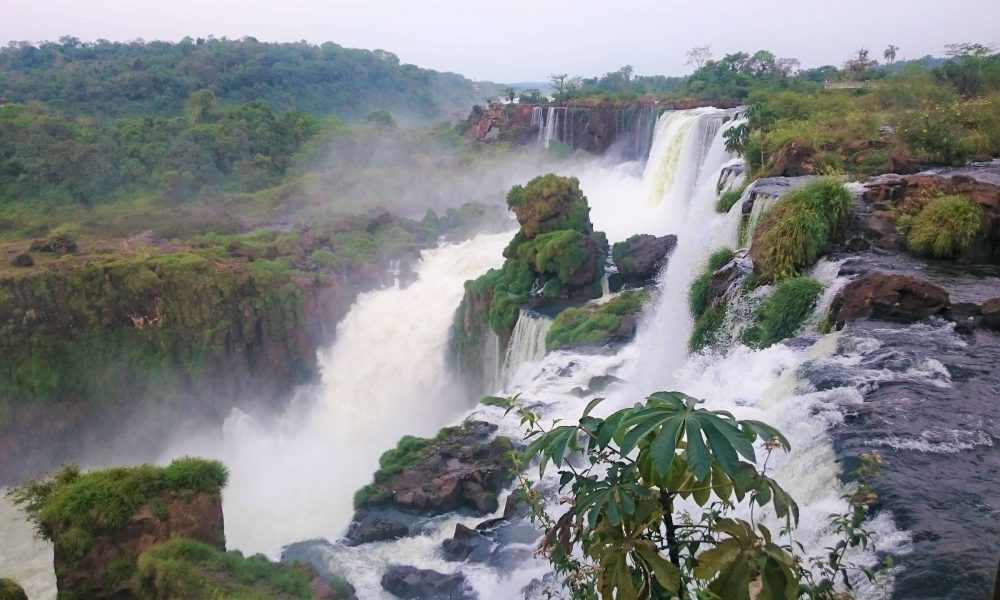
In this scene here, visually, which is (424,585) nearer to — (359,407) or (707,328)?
(707,328)

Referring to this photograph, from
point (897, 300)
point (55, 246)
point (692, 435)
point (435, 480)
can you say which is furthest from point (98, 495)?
point (55, 246)

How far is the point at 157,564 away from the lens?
850cm

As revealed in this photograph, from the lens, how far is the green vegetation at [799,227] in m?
9.69

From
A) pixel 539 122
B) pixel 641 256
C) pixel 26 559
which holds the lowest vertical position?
pixel 26 559

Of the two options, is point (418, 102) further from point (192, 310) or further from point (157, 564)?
point (157, 564)

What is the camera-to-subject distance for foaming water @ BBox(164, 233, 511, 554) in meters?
15.9

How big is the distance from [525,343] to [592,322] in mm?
2137

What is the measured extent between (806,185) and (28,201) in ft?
111

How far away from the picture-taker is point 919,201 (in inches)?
412

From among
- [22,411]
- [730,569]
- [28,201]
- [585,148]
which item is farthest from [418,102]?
[730,569]

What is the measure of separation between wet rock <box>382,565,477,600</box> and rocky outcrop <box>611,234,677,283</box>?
10430mm

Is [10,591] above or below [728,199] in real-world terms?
below

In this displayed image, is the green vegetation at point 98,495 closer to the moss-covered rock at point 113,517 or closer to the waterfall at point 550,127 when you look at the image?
the moss-covered rock at point 113,517

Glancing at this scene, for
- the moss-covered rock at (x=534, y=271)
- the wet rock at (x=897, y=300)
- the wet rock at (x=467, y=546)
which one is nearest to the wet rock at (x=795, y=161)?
the moss-covered rock at (x=534, y=271)
